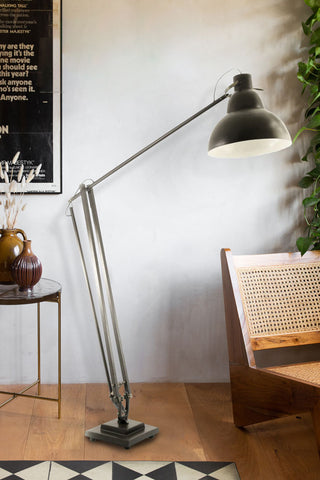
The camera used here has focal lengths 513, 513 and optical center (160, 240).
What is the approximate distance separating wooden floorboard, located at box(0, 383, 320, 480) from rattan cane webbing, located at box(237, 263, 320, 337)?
1.49ft

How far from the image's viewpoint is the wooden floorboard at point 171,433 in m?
2.05

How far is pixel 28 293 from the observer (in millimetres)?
2324

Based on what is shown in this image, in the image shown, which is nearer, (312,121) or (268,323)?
(268,323)

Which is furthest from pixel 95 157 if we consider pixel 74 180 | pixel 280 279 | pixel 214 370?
pixel 214 370

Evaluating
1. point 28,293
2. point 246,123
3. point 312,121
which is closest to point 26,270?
point 28,293

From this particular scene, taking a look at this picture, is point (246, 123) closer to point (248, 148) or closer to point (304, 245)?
point (248, 148)

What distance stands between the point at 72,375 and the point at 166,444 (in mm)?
860

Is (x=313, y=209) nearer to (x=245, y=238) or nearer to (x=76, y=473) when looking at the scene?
(x=245, y=238)

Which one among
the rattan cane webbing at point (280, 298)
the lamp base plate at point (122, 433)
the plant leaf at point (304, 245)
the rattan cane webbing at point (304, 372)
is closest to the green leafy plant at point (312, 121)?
the plant leaf at point (304, 245)

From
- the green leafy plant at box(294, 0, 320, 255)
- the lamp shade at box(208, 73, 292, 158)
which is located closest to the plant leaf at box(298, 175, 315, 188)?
the green leafy plant at box(294, 0, 320, 255)

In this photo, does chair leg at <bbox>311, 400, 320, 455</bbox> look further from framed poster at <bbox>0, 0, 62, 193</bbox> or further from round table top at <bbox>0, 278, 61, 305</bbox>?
framed poster at <bbox>0, 0, 62, 193</bbox>

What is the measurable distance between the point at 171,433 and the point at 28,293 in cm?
90

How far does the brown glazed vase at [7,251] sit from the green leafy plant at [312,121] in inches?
55.7

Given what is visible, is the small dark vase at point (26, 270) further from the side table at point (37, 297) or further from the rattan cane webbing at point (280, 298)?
the rattan cane webbing at point (280, 298)
